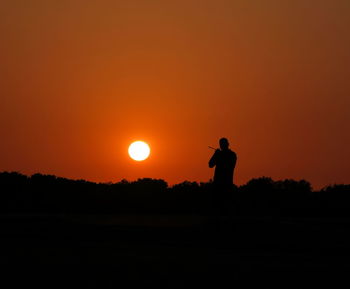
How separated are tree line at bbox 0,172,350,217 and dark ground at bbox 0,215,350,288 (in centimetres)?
697

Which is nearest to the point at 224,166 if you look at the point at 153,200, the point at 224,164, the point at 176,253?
the point at 224,164

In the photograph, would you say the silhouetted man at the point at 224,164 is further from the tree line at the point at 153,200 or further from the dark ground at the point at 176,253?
the tree line at the point at 153,200

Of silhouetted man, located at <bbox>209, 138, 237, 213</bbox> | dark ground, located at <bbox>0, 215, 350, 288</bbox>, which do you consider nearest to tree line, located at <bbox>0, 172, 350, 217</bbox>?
silhouetted man, located at <bbox>209, 138, 237, 213</bbox>

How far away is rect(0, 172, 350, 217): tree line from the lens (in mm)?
30700

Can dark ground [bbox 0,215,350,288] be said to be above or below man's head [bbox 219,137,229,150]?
below

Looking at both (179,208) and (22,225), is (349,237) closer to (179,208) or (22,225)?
(22,225)

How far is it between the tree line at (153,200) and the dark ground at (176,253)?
697cm

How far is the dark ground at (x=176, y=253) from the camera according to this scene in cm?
1258

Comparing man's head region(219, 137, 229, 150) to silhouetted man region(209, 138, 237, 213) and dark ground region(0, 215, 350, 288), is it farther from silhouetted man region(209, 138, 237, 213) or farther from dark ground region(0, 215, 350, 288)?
dark ground region(0, 215, 350, 288)

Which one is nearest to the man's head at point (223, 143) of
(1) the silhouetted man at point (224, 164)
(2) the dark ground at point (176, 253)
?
(1) the silhouetted man at point (224, 164)

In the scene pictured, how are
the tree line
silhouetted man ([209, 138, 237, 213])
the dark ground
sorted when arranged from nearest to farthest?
the dark ground
silhouetted man ([209, 138, 237, 213])
the tree line

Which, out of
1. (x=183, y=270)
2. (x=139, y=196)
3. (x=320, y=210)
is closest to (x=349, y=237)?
(x=183, y=270)

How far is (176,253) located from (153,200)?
20167 millimetres

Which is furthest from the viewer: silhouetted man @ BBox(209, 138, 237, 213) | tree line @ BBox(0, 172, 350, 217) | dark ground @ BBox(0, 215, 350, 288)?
tree line @ BBox(0, 172, 350, 217)
